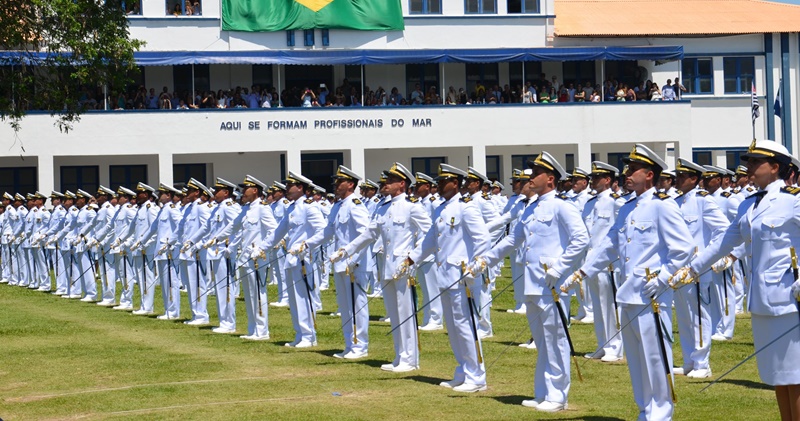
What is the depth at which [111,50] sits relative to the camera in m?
18.5

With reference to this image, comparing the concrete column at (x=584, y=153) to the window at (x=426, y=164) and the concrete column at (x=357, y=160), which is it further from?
the concrete column at (x=357, y=160)

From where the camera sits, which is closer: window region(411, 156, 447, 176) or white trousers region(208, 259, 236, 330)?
white trousers region(208, 259, 236, 330)

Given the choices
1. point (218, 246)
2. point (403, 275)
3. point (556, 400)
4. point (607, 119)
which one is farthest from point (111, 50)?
point (607, 119)

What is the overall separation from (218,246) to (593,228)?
6.09 meters

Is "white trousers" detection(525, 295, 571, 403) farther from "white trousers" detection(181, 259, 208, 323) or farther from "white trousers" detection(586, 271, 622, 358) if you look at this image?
"white trousers" detection(181, 259, 208, 323)

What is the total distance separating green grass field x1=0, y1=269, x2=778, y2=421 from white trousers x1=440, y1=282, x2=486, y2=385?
0.90 ft

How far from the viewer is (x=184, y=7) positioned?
45.9 m

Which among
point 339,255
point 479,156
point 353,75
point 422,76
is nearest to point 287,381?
point 339,255

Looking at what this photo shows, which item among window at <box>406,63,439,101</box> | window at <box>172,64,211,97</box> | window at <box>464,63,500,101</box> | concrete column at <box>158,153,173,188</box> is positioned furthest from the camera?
window at <box>464,63,500,101</box>

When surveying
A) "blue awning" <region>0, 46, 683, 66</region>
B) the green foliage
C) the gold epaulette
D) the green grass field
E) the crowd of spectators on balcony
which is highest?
"blue awning" <region>0, 46, 683, 66</region>

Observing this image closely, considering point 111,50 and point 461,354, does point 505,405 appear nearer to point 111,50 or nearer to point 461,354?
point 461,354

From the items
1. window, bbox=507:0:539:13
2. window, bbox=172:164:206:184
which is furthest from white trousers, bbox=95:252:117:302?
window, bbox=507:0:539:13

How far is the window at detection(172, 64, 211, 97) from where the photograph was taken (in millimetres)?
47062

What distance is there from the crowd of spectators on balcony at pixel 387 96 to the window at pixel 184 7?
282cm
